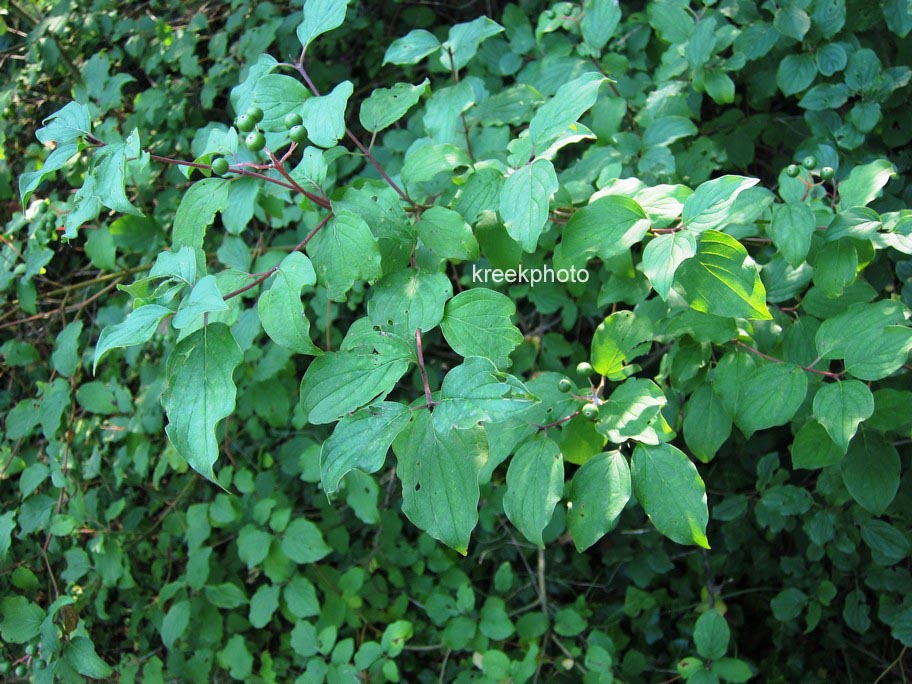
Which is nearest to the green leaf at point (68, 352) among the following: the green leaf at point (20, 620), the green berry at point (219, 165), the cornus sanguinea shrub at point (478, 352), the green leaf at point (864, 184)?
the cornus sanguinea shrub at point (478, 352)

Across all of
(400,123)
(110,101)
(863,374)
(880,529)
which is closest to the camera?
(863,374)

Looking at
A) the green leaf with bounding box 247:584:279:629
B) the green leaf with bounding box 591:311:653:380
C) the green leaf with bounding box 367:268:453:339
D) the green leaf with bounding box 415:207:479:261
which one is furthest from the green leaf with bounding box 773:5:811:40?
the green leaf with bounding box 247:584:279:629

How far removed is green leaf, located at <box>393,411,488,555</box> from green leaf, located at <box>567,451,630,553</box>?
184 millimetres

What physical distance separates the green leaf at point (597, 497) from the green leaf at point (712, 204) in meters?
0.39

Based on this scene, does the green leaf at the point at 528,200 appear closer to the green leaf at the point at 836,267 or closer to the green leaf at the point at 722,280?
the green leaf at the point at 722,280

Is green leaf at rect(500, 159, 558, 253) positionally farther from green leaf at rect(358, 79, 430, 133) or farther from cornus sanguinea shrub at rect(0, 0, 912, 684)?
green leaf at rect(358, 79, 430, 133)

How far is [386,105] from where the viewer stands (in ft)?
4.47

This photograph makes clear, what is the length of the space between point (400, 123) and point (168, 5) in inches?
43.7

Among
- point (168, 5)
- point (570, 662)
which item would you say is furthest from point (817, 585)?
point (168, 5)

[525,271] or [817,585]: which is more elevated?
[525,271]

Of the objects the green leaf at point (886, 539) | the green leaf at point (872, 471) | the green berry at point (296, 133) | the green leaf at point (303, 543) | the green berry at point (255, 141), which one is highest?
the green berry at point (255, 141)

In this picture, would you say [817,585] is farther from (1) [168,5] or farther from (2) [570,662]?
(1) [168,5]

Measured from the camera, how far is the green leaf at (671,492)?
3.52 ft

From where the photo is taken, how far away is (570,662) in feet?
6.92
